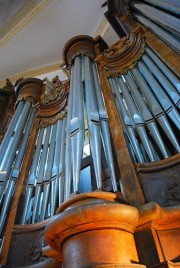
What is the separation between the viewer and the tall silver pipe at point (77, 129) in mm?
1966

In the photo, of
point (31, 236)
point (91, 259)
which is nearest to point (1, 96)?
point (31, 236)

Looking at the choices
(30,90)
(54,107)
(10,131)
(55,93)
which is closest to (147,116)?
(54,107)

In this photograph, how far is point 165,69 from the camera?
2.64 meters

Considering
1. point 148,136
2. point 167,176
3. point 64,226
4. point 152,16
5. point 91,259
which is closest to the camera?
point 91,259

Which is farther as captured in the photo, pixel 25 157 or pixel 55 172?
pixel 25 157

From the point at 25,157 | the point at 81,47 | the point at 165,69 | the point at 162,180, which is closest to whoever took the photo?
the point at 162,180

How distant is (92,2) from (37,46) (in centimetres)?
174

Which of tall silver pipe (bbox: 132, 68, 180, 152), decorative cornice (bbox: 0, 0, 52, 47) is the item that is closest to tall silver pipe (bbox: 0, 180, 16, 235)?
tall silver pipe (bbox: 132, 68, 180, 152)

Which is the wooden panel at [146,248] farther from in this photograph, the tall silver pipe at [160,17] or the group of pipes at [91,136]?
the tall silver pipe at [160,17]

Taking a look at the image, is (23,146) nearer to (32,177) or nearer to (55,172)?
(32,177)

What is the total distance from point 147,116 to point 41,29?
504 centimetres

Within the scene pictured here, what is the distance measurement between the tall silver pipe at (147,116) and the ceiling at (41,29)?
362 centimetres

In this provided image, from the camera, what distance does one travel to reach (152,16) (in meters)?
3.36

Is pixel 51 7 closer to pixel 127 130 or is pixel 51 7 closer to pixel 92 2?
pixel 92 2
